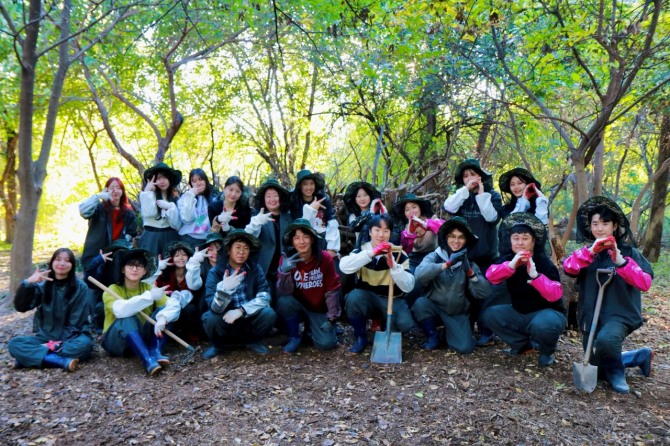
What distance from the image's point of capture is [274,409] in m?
3.33

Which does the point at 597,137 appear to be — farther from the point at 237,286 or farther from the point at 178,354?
the point at 178,354

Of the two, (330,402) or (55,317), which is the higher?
(55,317)

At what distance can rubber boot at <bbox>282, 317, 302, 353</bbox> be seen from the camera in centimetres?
443

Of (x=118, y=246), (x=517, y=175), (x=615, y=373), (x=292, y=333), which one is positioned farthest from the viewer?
(x=517, y=175)

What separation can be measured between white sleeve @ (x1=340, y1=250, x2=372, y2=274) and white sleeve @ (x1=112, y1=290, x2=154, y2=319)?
1758 mm

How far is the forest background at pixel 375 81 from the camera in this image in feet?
16.9

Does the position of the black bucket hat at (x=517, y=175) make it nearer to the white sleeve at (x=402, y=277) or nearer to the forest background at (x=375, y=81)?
the forest background at (x=375, y=81)

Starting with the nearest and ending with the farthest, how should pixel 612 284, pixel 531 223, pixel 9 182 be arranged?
pixel 612 284 → pixel 531 223 → pixel 9 182

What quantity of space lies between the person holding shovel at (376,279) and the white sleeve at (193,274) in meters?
1.39

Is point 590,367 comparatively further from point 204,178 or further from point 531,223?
point 204,178

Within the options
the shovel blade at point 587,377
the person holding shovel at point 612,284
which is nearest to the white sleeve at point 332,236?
the person holding shovel at point 612,284

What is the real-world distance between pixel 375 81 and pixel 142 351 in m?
5.88

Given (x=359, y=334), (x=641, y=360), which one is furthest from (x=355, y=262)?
(x=641, y=360)

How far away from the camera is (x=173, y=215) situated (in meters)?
4.94
